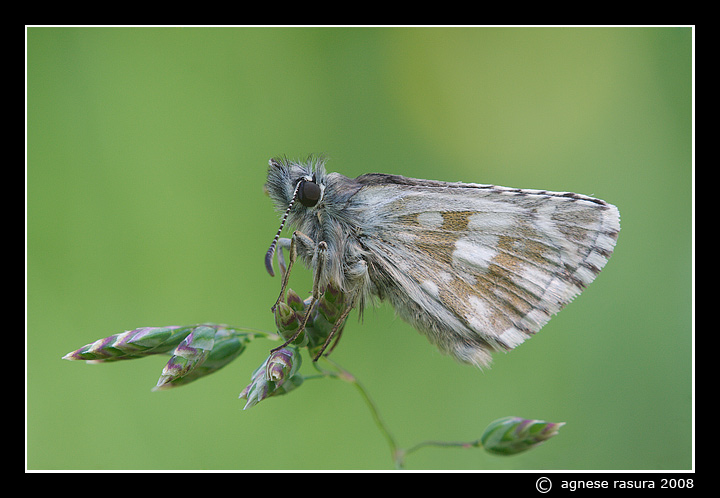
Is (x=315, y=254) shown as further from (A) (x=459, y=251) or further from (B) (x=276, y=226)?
(B) (x=276, y=226)

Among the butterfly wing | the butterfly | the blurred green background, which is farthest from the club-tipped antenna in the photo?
the blurred green background

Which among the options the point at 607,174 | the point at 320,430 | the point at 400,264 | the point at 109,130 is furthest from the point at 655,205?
the point at 109,130

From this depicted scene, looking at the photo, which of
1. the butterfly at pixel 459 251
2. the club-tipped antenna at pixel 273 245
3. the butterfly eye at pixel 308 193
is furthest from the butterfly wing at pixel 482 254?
the club-tipped antenna at pixel 273 245

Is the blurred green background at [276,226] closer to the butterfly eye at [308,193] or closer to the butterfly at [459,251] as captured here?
the butterfly at [459,251]

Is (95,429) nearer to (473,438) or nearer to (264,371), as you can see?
(264,371)

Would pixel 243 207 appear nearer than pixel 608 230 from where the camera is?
No

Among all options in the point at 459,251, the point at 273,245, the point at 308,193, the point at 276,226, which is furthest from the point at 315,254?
the point at 276,226

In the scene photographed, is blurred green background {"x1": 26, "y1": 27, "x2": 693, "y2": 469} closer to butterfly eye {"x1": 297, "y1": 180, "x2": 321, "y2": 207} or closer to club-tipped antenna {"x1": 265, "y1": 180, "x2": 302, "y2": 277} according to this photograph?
club-tipped antenna {"x1": 265, "y1": 180, "x2": 302, "y2": 277}
